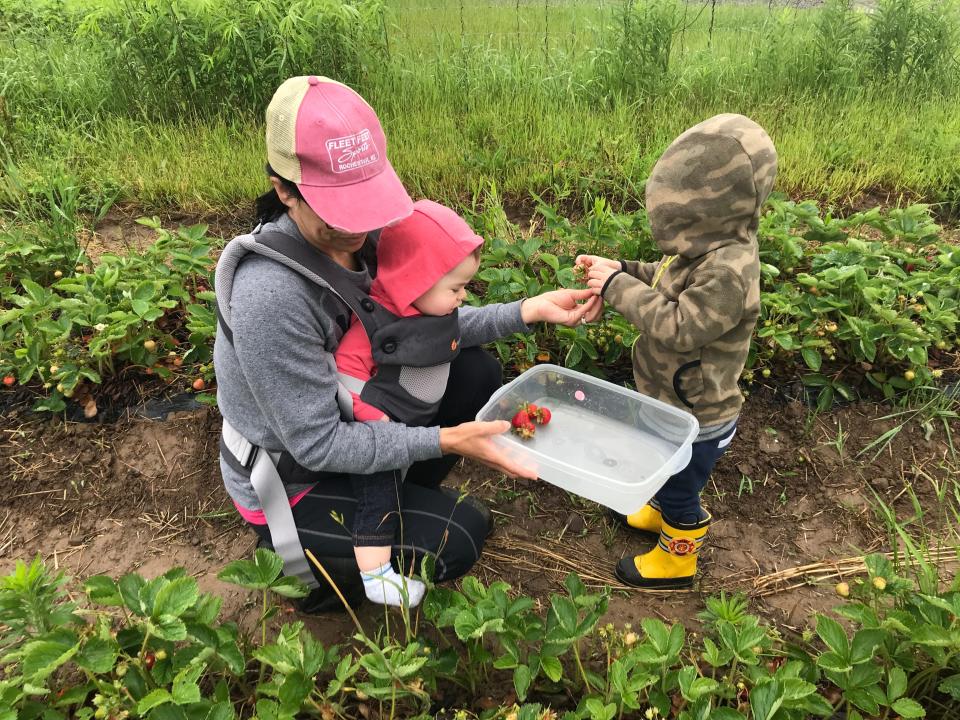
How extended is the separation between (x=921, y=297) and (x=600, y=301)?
145 centimetres

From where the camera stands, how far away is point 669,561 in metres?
1.97

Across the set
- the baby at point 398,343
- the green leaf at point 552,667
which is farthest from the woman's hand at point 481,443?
the green leaf at point 552,667

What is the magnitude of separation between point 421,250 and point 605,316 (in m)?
1.07

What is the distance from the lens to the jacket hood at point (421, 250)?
156 cm

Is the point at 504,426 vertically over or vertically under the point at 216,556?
over

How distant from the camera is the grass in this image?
Answer: 345 centimetres

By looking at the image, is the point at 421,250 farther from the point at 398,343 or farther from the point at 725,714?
the point at 725,714

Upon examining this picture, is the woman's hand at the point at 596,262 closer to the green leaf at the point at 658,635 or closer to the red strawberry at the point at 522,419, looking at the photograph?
the red strawberry at the point at 522,419

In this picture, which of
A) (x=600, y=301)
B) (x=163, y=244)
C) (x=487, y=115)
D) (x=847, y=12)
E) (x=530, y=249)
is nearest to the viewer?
(x=600, y=301)

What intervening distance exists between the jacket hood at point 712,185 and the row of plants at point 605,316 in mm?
729

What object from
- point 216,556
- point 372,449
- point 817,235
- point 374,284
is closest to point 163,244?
point 216,556

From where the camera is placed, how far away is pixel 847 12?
4.36 metres

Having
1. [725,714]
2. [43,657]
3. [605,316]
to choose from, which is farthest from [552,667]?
[605,316]

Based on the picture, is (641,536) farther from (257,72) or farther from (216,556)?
(257,72)
